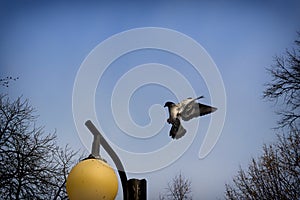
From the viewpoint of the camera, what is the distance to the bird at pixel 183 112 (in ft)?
9.34

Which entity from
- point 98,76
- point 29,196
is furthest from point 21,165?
point 98,76

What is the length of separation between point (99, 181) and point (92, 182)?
54 mm

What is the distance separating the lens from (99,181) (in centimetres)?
251

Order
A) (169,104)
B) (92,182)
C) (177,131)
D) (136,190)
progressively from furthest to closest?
(169,104), (177,131), (136,190), (92,182)

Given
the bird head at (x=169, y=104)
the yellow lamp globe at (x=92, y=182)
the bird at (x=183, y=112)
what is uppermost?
the bird head at (x=169, y=104)

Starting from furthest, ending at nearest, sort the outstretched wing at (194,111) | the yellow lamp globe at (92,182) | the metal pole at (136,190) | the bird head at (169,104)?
1. the bird head at (169,104)
2. the outstretched wing at (194,111)
3. the metal pole at (136,190)
4. the yellow lamp globe at (92,182)

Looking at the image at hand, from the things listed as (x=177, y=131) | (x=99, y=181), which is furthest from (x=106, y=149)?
(x=177, y=131)

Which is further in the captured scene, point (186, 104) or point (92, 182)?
A: point (186, 104)

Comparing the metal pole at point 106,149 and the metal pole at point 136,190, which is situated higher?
the metal pole at point 106,149

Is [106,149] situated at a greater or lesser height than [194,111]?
lesser

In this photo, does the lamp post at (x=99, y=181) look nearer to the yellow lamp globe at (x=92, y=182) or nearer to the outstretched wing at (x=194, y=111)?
the yellow lamp globe at (x=92, y=182)

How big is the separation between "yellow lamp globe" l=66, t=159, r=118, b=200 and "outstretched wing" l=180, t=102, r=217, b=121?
823 millimetres

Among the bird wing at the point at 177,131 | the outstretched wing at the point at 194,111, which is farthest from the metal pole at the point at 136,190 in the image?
the outstretched wing at the point at 194,111

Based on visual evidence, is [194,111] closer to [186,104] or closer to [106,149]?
[186,104]
